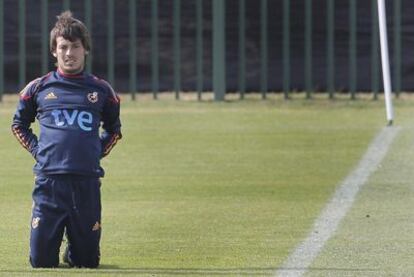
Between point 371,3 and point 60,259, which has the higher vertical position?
point 371,3

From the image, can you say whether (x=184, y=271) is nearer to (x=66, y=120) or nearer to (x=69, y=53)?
(x=66, y=120)

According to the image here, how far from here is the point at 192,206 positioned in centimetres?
1276

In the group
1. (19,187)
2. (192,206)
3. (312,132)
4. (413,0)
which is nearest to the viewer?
(192,206)

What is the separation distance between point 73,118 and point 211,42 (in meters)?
12.2

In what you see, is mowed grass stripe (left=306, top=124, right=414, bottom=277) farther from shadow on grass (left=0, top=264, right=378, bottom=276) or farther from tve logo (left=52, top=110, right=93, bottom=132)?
tve logo (left=52, top=110, right=93, bottom=132)

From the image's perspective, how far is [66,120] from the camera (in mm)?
9445

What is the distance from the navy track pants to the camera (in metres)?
9.39

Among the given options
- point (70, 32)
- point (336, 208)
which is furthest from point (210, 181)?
point (70, 32)

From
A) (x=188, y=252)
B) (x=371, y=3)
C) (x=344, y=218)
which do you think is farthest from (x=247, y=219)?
(x=371, y=3)

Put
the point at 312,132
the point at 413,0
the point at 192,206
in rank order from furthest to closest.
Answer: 1. the point at 413,0
2. the point at 312,132
3. the point at 192,206

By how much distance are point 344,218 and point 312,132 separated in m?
6.39

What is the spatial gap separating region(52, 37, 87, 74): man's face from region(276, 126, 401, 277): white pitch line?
170 centimetres

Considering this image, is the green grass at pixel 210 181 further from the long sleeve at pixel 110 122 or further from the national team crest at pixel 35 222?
the long sleeve at pixel 110 122

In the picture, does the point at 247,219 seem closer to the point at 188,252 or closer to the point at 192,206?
the point at 192,206
